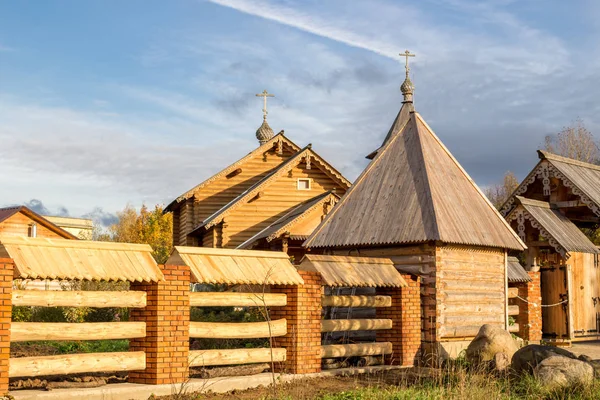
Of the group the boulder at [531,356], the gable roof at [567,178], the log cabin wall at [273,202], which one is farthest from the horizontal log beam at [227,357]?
the log cabin wall at [273,202]

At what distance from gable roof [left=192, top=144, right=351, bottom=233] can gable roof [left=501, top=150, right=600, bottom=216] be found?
10.4 m

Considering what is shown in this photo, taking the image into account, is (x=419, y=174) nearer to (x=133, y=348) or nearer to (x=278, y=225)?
(x=133, y=348)

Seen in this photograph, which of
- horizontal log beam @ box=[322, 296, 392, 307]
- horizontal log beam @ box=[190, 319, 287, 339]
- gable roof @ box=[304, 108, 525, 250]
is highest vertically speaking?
gable roof @ box=[304, 108, 525, 250]

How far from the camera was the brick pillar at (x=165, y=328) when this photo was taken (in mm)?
12047

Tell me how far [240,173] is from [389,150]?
17279 millimetres

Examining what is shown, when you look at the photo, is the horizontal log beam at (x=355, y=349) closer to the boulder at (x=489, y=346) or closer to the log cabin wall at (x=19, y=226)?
the boulder at (x=489, y=346)

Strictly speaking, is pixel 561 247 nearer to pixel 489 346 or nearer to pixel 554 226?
pixel 554 226

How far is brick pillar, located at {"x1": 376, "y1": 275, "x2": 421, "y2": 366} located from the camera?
625 inches

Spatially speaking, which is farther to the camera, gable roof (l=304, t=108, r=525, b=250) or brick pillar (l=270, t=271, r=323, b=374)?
gable roof (l=304, t=108, r=525, b=250)

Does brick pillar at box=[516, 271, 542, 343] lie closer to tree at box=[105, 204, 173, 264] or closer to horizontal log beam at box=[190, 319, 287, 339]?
horizontal log beam at box=[190, 319, 287, 339]

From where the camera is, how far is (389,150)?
63.2 feet

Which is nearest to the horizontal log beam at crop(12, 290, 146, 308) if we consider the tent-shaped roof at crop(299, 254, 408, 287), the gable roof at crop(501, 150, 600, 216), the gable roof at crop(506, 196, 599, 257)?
the tent-shaped roof at crop(299, 254, 408, 287)

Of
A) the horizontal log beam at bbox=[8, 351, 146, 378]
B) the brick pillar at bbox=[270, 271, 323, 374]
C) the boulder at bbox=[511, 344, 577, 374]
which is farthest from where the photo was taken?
the brick pillar at bbox=[270, 271, 323, 374]

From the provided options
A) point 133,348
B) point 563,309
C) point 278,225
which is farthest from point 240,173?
point 133,348
